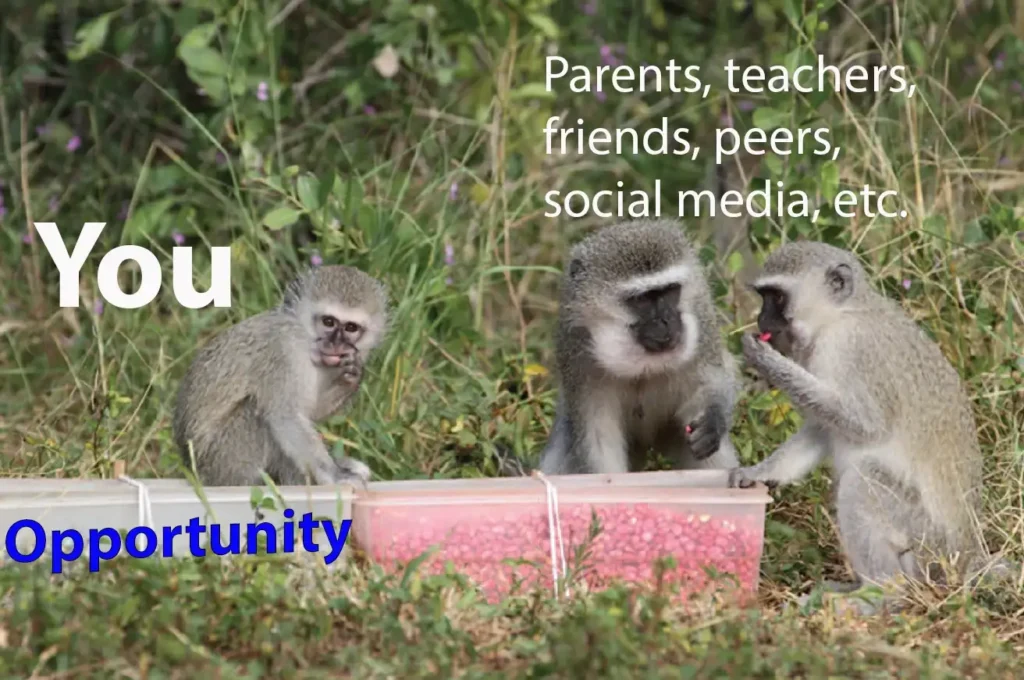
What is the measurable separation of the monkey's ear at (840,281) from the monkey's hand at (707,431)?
639 mm

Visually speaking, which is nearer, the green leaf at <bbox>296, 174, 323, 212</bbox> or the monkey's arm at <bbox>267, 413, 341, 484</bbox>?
the monkey's arm at <bbox>267, 413, 341, 484</bbox>

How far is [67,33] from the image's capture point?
945 centimetres

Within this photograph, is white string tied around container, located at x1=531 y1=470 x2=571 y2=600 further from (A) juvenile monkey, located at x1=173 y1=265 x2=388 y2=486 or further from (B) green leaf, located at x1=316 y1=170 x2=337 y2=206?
(B) green leaf, located at x1=316 y1=170 x2=337 y2=206

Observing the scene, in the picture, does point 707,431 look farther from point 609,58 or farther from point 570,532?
point 609,58

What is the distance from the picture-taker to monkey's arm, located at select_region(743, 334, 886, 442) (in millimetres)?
5379

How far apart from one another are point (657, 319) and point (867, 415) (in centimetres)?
78

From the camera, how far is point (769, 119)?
21.9ft

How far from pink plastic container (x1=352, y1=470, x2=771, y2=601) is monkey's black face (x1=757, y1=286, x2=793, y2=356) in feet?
1.92

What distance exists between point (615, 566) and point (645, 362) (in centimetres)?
91

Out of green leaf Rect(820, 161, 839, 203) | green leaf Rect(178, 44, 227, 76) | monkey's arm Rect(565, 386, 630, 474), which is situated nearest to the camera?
monkey's arm Rect(565, 386, 630, 474)

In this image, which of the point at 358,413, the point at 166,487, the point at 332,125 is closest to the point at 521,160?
the point at 332,125

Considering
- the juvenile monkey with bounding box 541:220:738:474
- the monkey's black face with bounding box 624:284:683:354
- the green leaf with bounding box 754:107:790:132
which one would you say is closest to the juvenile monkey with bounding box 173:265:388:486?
the juvenile monkey with bounding box 541:220:738:474

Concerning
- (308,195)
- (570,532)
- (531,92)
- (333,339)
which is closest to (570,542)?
(570,532)

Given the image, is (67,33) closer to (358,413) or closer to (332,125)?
(332,125)
